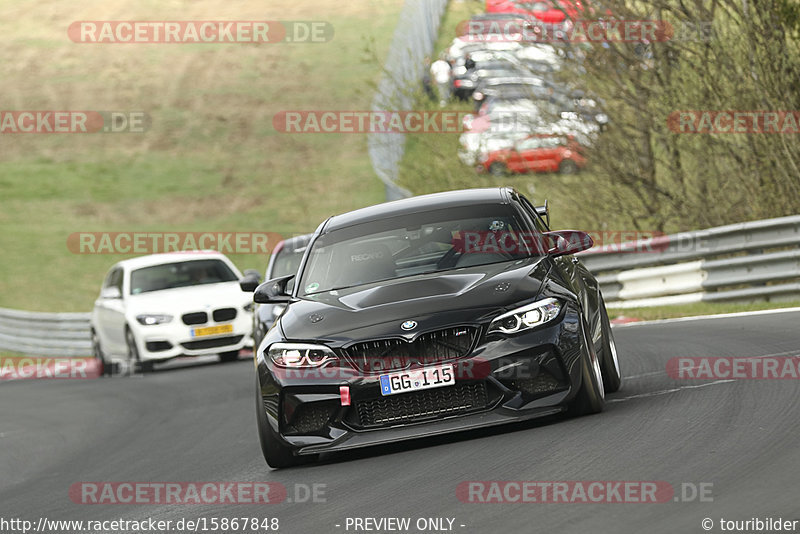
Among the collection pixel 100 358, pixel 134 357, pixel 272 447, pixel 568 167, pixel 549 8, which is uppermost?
pixel 549 8

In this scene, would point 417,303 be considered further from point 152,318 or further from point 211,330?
point 152,318

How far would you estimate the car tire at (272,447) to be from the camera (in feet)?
27.5

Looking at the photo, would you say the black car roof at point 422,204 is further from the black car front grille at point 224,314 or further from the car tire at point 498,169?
the car tire at point 498,169

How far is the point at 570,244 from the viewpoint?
9000 millimetres

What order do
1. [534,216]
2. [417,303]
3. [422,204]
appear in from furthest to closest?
[534,216]
[422,204]
[417,303]

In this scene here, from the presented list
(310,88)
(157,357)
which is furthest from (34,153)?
(157,357)

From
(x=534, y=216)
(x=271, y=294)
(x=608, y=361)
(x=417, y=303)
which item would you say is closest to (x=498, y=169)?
(x=534, y=216)

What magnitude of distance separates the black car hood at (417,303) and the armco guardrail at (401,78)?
47.6 feet

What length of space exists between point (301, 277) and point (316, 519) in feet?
9.74

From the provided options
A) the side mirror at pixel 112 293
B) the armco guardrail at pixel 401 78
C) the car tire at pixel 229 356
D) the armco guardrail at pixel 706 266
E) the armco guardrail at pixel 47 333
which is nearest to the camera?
the armco guardrail at pixel 706 266

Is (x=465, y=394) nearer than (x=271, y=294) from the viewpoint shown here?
Yes

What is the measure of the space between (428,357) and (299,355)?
81 cm

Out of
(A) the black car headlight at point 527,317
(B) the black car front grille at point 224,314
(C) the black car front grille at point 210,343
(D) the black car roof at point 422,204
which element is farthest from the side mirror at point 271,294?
(C) the black car front grille at point 210,343

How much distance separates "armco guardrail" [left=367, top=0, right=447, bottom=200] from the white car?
5.34 metres
